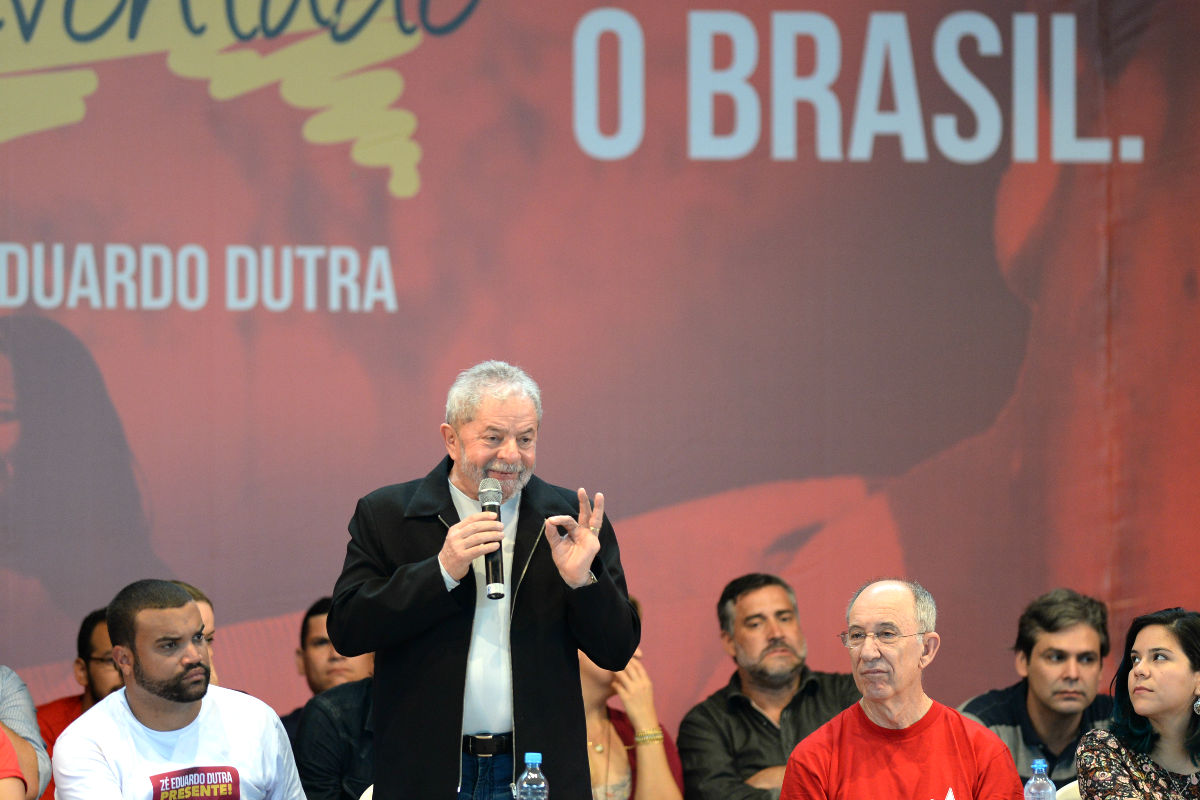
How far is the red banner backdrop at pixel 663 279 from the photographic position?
4699mm

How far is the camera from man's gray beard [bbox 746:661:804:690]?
418cm

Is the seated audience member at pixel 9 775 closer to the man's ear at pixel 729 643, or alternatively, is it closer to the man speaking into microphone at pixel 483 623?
the man speaking into microphone at pixel 483 623

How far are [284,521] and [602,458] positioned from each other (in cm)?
105

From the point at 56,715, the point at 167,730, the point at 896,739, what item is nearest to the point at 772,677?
the point at 896,739

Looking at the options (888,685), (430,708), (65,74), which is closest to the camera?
(430,708)

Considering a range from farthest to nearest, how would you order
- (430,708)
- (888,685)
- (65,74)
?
(65,74) < (888,685) < (430,708)

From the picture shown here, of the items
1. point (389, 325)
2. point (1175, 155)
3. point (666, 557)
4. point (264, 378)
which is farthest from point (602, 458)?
point (1175, 155)

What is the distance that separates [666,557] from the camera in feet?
15.8

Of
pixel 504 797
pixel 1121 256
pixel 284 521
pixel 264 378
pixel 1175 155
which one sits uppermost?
pixel 1175 155

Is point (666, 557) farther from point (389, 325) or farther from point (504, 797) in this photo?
point (504, 797)

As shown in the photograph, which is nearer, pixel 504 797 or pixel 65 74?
pixel 504 797

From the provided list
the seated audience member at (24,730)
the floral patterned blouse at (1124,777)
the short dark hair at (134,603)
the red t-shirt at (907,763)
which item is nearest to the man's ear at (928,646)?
the red t-shirt at (907,763)

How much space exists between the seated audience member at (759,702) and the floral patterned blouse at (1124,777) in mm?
1076

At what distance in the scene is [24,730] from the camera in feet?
12.3
